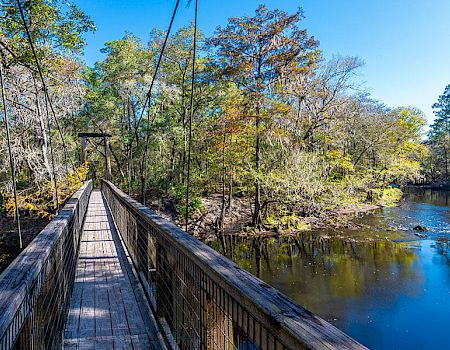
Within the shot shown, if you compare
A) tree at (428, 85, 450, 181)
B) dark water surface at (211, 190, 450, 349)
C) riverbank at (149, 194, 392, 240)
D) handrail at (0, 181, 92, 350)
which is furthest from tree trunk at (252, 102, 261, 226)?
tree at (428, 85, 450, 181)

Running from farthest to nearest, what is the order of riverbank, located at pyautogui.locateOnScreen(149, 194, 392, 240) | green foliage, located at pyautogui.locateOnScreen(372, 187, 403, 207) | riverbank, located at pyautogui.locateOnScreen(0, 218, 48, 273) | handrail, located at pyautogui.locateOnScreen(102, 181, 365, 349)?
green foliage, located at pyautogui.locateOnScreen(372, 187, 403, 207) < riverbank, located at pyautogui.locateOnScreen(149, 194, 392, 240) < riverbank, located at pyautogui.locateOnScreen(0, 218, 48, 273) < handrail, located at pyautogui.locateOnScreen(102, 181, 365, 349)

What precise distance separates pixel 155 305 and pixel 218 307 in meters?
1.42

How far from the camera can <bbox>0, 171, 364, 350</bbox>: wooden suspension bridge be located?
829 millimetres

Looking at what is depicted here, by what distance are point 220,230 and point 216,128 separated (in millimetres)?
4359

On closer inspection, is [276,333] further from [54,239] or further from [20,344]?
[54,239]

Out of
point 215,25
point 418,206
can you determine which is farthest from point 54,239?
point 418,206

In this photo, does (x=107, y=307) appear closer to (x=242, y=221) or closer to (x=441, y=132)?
(x=242, y=221)

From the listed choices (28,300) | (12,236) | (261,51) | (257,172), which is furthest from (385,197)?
(28,300)

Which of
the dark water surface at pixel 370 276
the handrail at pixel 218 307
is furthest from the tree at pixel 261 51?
the handrail at pixel 218 307

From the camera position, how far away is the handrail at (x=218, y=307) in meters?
0.74

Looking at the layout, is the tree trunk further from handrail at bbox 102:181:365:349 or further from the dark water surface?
handrail at bbox 102:181:365:349

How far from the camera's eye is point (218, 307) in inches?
50.4

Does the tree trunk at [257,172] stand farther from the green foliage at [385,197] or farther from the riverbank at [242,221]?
the green foliage at [385,197]

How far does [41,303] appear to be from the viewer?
1.42 m
